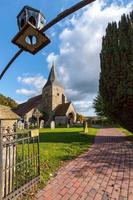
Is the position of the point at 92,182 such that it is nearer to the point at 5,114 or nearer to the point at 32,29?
the point at 5,114

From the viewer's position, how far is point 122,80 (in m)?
15.5

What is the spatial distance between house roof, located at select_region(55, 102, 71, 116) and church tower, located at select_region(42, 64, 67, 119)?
0.82m

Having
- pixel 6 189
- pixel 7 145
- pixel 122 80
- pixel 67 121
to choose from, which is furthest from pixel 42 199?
pixel 67 121

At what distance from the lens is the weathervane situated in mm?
3248

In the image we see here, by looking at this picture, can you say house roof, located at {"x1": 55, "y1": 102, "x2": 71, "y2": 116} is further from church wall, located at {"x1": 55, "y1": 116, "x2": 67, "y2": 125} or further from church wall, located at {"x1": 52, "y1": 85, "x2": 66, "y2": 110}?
church wall, located at {"x1": 52, "y1": 85, "x2": 66, "y2": 110}

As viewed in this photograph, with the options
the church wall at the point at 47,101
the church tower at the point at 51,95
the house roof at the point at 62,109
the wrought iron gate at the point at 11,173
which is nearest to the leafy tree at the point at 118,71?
the wrought iron gate at the point at 11,173

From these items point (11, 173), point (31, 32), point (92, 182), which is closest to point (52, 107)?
point (92, 182)

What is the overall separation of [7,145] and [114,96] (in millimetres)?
11516

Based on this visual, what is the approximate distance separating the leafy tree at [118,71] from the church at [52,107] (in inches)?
1417

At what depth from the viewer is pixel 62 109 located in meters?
54.7

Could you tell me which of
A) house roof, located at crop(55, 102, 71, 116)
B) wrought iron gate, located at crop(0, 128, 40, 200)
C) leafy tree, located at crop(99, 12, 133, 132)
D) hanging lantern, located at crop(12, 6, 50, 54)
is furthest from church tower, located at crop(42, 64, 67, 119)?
hanging lantern, located at crop(12, 6, 50, 54)

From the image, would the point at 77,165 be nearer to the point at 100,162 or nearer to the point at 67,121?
the point at 100,162

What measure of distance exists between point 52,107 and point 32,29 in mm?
52155

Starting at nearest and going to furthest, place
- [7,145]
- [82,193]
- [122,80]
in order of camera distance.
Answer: [7,145] < [82,193] < [122,80]
